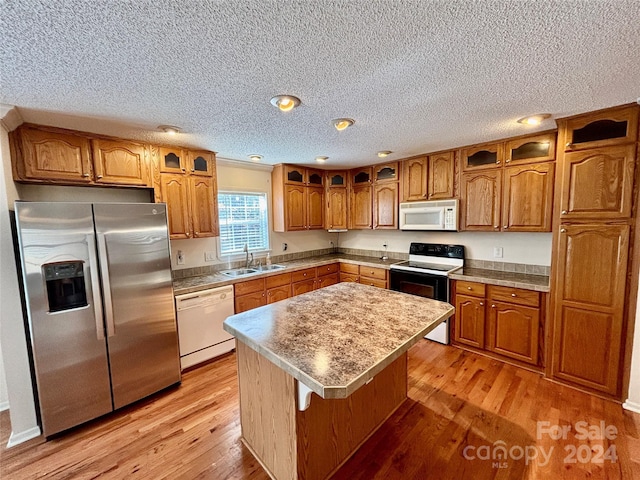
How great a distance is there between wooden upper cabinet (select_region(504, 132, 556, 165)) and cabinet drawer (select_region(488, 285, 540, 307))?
1.30m

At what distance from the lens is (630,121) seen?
6.73ft

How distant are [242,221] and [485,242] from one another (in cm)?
323

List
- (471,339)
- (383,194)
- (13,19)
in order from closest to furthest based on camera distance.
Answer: (13,19) < (471,339) < (383,194)

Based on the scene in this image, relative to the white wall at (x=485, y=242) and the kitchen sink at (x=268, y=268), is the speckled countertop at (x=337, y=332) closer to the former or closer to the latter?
the kitchen sink at (x=268, y=268)

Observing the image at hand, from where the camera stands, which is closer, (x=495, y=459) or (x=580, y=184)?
(x=495, y=459)

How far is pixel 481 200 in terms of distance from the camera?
305cm

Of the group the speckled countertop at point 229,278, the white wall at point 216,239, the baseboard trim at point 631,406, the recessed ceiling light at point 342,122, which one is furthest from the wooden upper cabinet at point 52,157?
the baseboard trim at point 631,406

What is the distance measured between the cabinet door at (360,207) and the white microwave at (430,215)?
1.96 feet

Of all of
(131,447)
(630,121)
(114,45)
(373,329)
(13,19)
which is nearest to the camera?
(13,19)

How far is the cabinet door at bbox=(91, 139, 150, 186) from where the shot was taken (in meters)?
2.35

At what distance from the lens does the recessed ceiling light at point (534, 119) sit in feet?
7.11

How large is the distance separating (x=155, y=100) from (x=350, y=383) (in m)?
2.00

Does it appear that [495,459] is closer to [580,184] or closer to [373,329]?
[373,329]

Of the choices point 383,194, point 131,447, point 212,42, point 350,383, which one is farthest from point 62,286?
point 383,194
